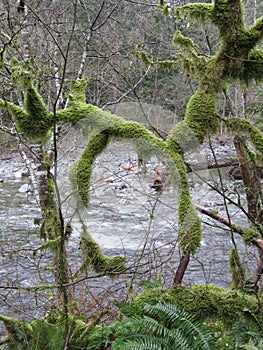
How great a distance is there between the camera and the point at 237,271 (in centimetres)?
407

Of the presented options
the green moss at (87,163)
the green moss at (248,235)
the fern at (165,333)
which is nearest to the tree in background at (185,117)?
the green moss at (87,163)

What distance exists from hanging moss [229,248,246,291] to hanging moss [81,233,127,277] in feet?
3.42

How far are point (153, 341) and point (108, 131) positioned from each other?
60.4 inches

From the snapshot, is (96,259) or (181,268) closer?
(181,268)

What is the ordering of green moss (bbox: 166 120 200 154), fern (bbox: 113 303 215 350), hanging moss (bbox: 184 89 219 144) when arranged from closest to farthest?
fern (bbox: 113 303 215 350) → green moss (bbox: 166 120 200 154) → hanging moss (bbox: 184 89 219 144)

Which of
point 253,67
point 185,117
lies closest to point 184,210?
point 185,117

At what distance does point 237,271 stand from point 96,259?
4.65 ft

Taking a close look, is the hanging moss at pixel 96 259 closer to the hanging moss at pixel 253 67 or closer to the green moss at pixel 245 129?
the green moss at pixel 245 129

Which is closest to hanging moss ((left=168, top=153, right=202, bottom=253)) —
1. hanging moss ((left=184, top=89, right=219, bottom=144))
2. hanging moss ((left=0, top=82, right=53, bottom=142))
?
hanging moss ((left=184, top=89, right=219, bottom=144))

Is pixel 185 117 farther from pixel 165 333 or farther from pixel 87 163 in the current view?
pixel 165 333

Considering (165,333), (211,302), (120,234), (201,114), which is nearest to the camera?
(165,333)

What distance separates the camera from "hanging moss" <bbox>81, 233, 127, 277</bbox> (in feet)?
11.7

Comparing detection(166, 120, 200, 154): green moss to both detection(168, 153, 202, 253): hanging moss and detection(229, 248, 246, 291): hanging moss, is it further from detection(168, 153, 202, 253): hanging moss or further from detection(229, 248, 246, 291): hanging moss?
detection(229, 248, 246, 291): hanging moss

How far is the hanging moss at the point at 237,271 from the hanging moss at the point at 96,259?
3.42ft
